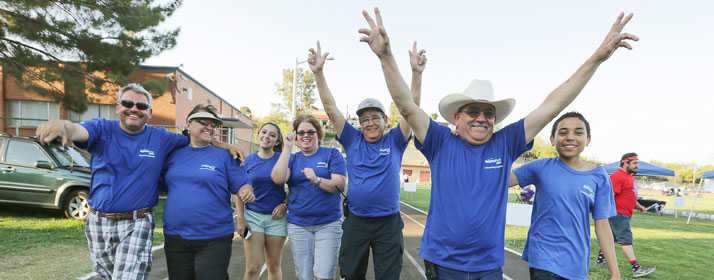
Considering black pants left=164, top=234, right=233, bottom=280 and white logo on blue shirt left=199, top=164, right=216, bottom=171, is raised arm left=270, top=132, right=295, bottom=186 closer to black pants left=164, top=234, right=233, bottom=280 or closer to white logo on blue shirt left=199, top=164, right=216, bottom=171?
white logo on blue shirt left=199, top=164, right=216, bottom=171

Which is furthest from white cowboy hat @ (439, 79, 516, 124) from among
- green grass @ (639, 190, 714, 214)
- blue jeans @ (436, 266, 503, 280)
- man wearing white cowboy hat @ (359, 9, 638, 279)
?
green grass @ (639, 190, 714, 214)

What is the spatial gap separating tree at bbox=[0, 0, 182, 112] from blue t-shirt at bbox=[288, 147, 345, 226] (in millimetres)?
9480

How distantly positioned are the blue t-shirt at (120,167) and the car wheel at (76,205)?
22.1ft

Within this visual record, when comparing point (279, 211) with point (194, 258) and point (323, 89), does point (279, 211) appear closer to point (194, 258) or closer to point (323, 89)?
point (194, 258)

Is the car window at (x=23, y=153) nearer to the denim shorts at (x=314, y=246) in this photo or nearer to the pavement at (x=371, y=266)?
the pavement at (x=371, y=266)

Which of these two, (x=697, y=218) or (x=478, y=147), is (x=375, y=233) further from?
(x=697, y=218)

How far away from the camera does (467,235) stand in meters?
2.09

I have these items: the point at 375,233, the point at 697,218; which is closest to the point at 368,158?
the point at 375,233

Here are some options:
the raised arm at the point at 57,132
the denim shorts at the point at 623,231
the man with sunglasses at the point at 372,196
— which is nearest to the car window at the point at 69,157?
the raised arm at the point at 57,132

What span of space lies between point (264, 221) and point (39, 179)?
733cm

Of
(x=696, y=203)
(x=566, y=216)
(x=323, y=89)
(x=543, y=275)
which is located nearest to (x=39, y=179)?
(x=323, y=89)

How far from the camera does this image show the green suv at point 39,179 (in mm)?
7367

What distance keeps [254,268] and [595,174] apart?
3.36 m

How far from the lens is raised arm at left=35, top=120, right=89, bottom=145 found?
199 centimetres
